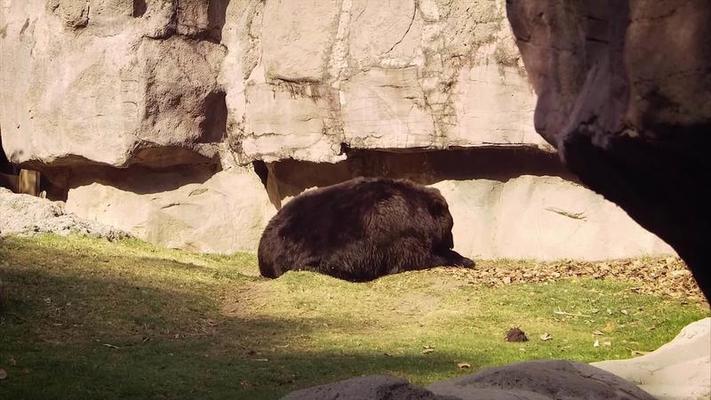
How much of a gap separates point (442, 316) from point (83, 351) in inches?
117

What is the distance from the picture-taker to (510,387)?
4.65 meters

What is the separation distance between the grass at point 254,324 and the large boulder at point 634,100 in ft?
10.5

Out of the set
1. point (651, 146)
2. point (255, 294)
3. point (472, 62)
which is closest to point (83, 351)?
point (255, 294)

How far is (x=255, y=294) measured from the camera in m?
9.04

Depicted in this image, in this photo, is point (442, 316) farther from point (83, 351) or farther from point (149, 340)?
point (83, 351)

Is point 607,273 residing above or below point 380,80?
below

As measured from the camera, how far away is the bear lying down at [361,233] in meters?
10.2

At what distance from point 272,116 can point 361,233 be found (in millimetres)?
2944

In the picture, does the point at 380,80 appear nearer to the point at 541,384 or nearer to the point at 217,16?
the point at 217,16

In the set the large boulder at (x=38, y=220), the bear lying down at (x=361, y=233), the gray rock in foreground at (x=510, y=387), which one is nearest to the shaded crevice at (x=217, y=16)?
the large boulder at (x=38, y=220)

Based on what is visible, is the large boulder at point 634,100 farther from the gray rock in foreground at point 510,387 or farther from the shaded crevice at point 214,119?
the shaded crevice at point 214,119

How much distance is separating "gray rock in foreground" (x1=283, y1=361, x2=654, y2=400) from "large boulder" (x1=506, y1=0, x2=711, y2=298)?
1682mm

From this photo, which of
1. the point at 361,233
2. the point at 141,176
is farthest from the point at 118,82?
the point at 361,233

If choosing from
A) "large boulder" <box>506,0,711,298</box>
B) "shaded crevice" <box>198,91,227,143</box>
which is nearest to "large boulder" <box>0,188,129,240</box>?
"shaded crevice" <box>198,91,227,143</box>
